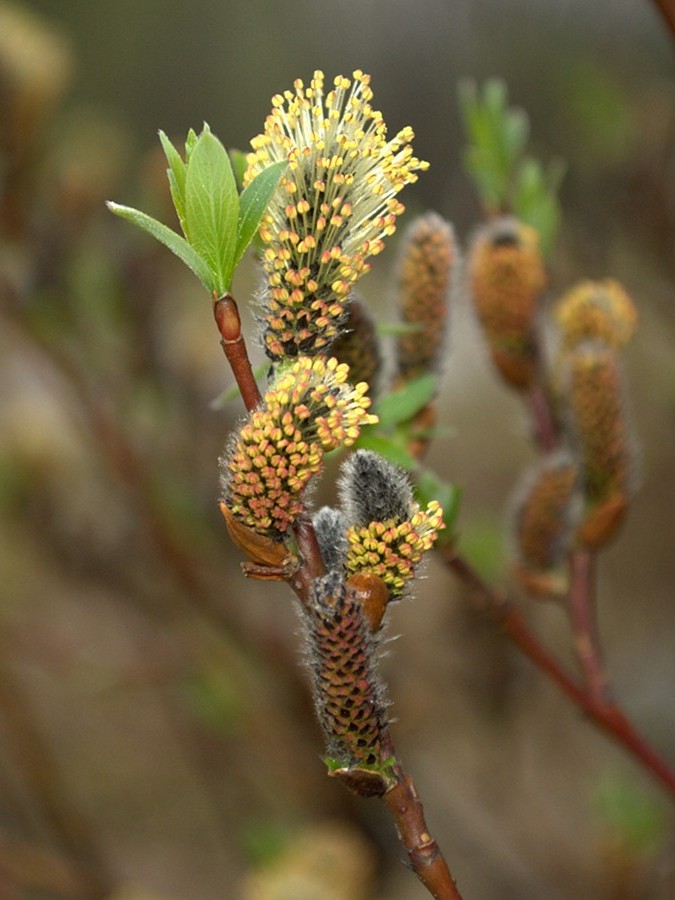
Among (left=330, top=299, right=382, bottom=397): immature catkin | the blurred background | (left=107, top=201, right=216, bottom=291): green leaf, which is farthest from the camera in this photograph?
the blurred background

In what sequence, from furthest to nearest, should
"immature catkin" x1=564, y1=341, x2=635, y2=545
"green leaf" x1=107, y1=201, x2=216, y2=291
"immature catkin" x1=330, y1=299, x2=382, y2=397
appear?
"immature catkin" x1=564, y1=341, x2=635, y2=545, "immature catkin" x1=330, y1=299, x2=382, y2=397, "green leaf" x1=107, y1=201, x2=216, y2=291

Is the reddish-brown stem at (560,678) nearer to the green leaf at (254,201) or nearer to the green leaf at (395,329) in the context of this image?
the green leaf at (395,329)

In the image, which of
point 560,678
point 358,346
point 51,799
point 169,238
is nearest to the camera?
point 169,238

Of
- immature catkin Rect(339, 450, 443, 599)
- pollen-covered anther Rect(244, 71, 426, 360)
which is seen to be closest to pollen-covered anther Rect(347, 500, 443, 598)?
immature catkin Rect(339, 450, 443, 599)

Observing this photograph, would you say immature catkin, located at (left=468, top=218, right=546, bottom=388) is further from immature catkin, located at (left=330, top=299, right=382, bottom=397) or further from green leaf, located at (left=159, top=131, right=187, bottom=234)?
green leaf, located at (left=159, top=131, right=187, bottom=234)

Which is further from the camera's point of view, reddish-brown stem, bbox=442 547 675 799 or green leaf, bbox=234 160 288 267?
reddish-brown stem, bbox=442 547 675 799

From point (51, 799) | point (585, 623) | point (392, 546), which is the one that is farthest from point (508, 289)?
point (51, 799)

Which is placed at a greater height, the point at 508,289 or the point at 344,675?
the point at 508,289

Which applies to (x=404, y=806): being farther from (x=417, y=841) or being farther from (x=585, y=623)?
(x=585, y=623)
